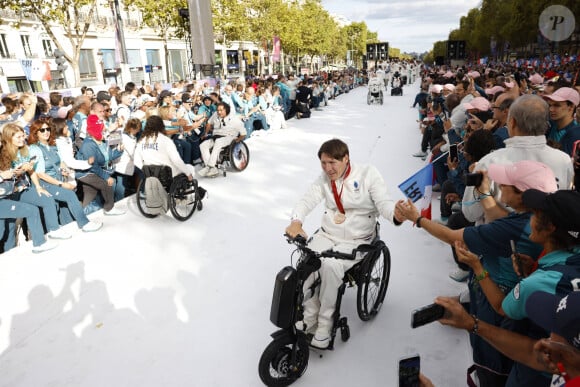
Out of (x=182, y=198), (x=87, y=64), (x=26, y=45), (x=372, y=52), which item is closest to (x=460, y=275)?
(x=182, y=198)

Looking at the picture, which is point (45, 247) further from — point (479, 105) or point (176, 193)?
point (479, 105)

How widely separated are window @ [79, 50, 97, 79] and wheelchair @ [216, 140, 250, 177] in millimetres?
33087

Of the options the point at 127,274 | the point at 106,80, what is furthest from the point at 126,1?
the point at 127,274

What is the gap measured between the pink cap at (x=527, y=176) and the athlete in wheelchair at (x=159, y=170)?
13.7ft

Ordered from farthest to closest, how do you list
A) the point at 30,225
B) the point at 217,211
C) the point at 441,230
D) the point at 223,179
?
1. the point at 223,179
2. the point at 217,211
3. the point at 30,225
4. the point at 441,230

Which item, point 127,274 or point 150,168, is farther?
point 150,168

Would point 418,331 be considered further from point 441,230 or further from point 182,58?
point 182,58

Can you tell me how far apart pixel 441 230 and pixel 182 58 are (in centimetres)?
4880

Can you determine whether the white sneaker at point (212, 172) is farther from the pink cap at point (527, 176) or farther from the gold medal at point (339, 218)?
the pink cap at point (527, 176)

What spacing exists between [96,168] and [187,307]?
3.10 meters

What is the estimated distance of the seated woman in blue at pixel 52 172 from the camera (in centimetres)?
465

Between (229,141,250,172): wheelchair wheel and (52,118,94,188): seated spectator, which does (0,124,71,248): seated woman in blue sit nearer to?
(52,118,94,188): seated spectator

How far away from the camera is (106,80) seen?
119 feet

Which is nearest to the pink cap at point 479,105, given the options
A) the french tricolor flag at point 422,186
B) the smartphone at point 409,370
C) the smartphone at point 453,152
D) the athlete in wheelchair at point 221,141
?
the smartphone at point 453,152
